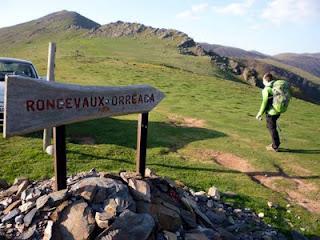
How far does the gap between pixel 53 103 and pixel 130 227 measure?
229 cm

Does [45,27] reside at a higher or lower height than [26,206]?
lower

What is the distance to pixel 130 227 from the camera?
23.9ft

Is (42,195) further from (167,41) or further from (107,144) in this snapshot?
(167,41)

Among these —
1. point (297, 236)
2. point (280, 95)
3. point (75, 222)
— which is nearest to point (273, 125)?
point (280, 95)

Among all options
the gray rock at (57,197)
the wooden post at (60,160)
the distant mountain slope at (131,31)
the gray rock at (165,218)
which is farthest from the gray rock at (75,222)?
the distant mountain slope at (131,31)

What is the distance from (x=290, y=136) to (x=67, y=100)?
46.1 feet

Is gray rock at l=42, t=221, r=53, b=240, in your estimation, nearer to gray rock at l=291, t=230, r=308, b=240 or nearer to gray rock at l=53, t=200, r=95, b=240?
gray rock at l=53, t=200, r=95, b=240

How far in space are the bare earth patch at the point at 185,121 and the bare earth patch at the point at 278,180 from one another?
495 centimetres

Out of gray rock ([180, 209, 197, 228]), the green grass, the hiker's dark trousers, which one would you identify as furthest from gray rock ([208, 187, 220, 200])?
the hiker's dark trousers

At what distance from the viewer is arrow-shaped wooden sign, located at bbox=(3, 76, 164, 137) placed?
6.53 meters

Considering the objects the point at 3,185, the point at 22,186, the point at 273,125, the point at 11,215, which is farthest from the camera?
the point at 273,125

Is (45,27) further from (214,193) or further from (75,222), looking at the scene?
(75,222)

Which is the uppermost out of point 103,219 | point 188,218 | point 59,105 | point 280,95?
point 59,105

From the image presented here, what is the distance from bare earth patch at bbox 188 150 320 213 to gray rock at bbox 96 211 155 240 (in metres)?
5.36
